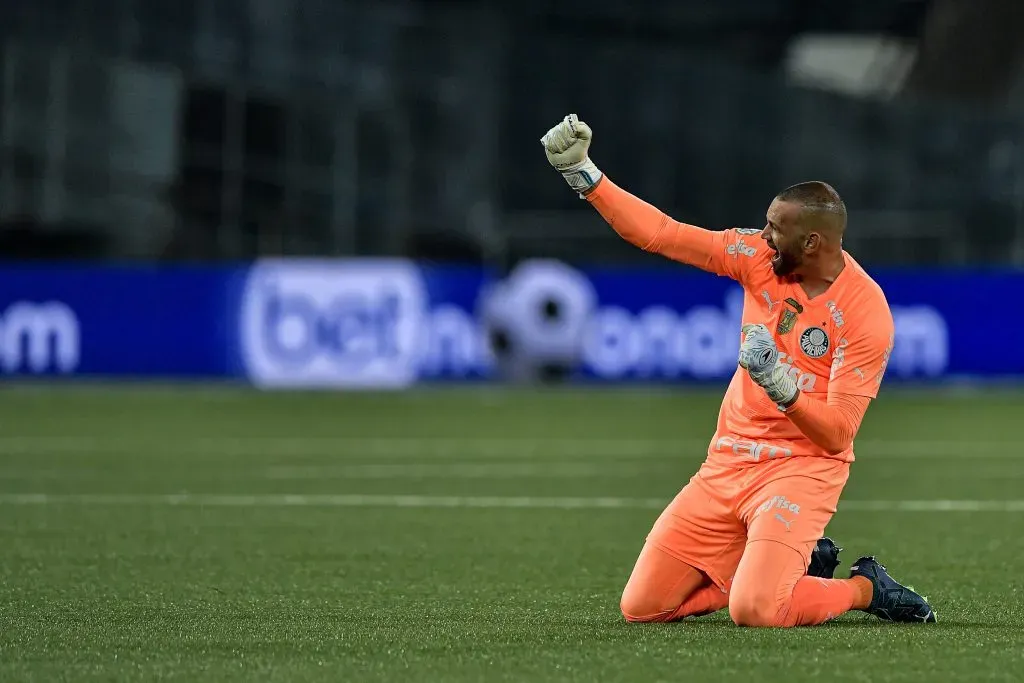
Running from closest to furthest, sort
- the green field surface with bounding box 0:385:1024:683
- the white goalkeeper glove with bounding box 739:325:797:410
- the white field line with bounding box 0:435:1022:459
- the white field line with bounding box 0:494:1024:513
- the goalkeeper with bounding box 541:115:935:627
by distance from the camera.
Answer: the green field surface with bounding box 0:385:1024:683, the white goalkeeper glove with bounding box 739:325:797:410, the goalkeeper with bounding box 541:115:935:627, the white field line with bounding box 0:494:1024:513, the white field line with bounding box 0:435:1022:459

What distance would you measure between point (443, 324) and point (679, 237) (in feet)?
59.5

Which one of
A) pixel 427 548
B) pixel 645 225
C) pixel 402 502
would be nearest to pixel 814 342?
pixel 645 225

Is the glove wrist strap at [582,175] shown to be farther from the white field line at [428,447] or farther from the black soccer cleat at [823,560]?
the white field line at [428,447]

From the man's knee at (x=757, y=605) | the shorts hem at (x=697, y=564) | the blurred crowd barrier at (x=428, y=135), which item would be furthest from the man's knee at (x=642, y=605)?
the blurred crowd barrier at (x=428, y=135)

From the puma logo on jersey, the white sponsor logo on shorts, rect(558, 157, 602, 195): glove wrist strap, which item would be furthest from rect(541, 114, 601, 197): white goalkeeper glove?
the white sponsor logo on shorts

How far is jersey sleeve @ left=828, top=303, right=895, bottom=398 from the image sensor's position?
729 cm

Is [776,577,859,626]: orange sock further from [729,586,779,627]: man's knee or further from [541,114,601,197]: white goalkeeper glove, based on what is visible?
[541,114,601,197]: white goalkeeper glove

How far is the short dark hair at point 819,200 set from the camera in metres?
7.33

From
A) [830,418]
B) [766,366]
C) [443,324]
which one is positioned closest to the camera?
[766,366]

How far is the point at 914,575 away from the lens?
9031mm

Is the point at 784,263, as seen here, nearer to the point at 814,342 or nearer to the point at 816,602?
the point at 814,342

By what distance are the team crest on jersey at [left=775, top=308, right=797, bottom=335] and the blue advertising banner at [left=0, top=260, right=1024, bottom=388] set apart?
17.1 m

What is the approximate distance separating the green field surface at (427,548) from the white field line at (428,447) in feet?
0.18

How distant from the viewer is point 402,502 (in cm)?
1250
